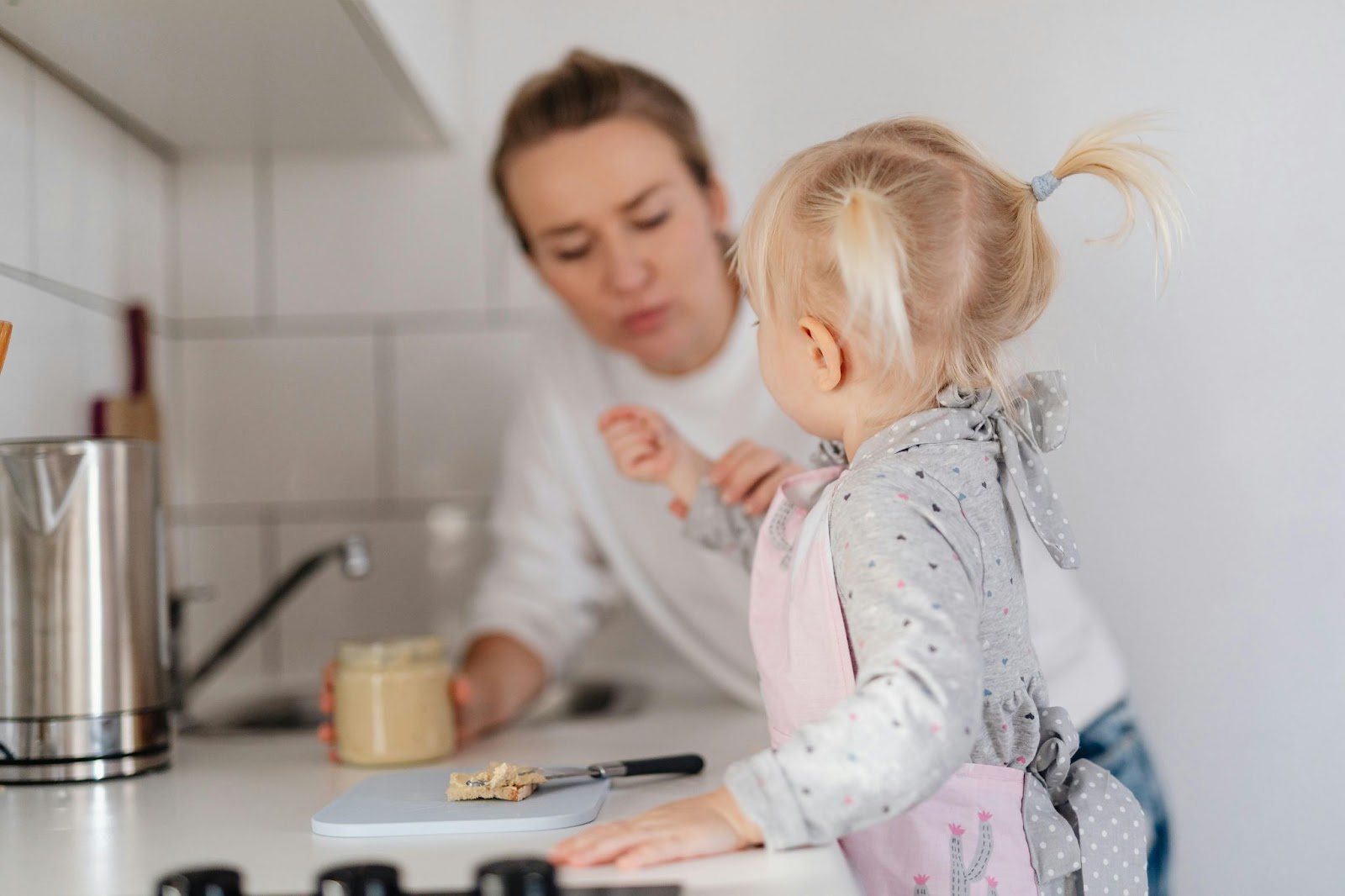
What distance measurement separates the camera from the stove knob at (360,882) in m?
0.57

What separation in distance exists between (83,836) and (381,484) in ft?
2.49

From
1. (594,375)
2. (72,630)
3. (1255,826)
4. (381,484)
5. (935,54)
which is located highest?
(935,54)

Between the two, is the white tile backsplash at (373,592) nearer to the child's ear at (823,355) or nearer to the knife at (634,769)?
the knife at (634,769)

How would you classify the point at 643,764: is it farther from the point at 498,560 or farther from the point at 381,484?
the point at 381,484

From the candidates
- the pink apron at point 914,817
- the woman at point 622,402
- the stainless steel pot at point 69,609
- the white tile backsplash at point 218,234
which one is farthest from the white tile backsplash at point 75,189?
the pink apron at point 914,817

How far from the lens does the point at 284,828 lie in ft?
2.56

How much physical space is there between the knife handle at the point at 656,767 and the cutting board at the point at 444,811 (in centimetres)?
1

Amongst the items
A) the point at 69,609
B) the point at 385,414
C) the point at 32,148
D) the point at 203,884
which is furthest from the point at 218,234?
the point at 203,884

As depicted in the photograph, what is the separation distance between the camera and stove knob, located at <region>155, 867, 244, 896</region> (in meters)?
0.57

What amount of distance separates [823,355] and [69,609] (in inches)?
22.8

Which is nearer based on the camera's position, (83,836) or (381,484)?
(83,836)

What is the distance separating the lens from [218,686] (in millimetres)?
1466

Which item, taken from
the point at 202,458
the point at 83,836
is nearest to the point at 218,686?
the point at 202,458

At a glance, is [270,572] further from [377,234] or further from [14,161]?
[14,161]
